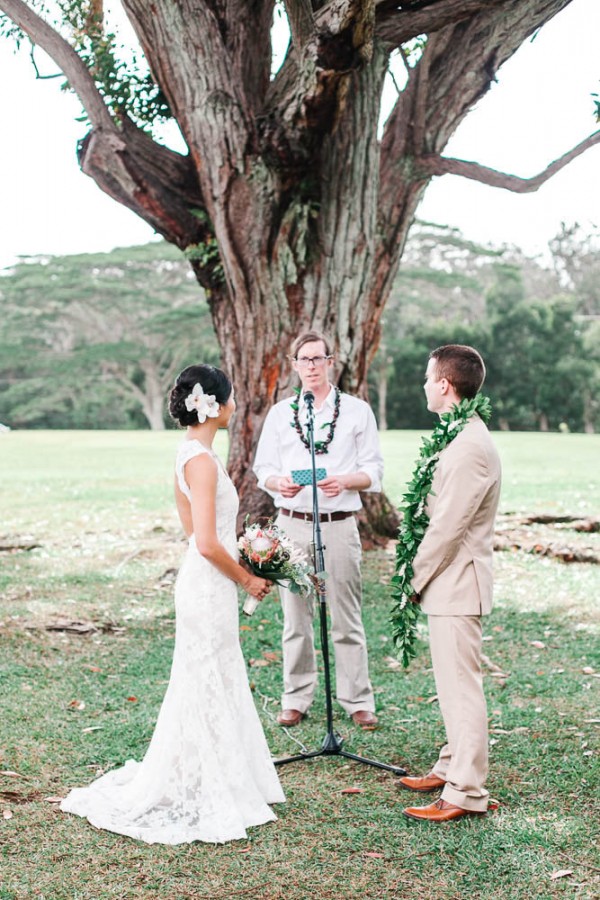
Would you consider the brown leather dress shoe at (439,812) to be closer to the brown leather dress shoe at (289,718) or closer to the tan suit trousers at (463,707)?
the tan suit trousers at (463,707)

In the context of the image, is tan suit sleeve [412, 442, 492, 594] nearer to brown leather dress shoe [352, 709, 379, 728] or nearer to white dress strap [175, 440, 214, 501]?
white dress strap [175, 440, 214, 501]

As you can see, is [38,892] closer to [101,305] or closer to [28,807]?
[28,807]

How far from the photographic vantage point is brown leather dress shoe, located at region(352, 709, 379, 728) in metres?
5.94

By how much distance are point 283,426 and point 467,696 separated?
7.30ft

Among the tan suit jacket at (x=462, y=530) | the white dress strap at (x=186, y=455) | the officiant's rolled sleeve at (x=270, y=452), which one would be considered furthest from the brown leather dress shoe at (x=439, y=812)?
the officiant's rolled sleeve at (x=270, y=452)

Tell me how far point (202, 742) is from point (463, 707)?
3.96ft

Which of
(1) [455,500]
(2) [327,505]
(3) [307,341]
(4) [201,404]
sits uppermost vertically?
(3) [307,341]

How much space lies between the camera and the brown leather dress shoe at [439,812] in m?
4.46

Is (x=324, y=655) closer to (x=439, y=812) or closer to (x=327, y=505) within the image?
(x=327, y=505)

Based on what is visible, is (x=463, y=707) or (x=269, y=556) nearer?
(x=463, y=707)

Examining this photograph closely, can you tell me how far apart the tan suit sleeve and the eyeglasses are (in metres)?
1.55

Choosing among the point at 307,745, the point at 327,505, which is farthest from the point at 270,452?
the point at 307,745

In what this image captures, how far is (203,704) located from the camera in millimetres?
4543

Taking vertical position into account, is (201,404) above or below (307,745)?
above
